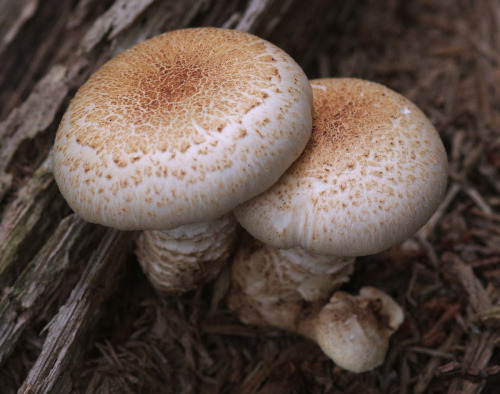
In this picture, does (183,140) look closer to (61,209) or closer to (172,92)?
(172,92)

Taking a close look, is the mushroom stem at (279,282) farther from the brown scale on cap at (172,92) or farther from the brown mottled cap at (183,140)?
the brown scale on cap at (172,92)

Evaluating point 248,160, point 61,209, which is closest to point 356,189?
point 248,160

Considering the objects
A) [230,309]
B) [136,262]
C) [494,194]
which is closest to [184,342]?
[230,309]

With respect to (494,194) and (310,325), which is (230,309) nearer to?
(310,325)

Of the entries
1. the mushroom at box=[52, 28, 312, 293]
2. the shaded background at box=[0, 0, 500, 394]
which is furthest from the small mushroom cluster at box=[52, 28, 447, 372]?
the shaded background at box=[0, 0, 500, 394]

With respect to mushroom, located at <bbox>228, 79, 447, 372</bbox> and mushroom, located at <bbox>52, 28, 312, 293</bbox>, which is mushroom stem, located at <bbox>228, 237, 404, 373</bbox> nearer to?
mushroom, located at <bbox>228, 79, 447, 372</bbox>

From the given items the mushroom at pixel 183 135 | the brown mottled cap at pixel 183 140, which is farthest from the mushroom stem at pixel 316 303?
the brown mottled cap at pixel 183 140

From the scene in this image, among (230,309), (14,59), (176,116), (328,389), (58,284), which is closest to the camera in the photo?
(176,116)
